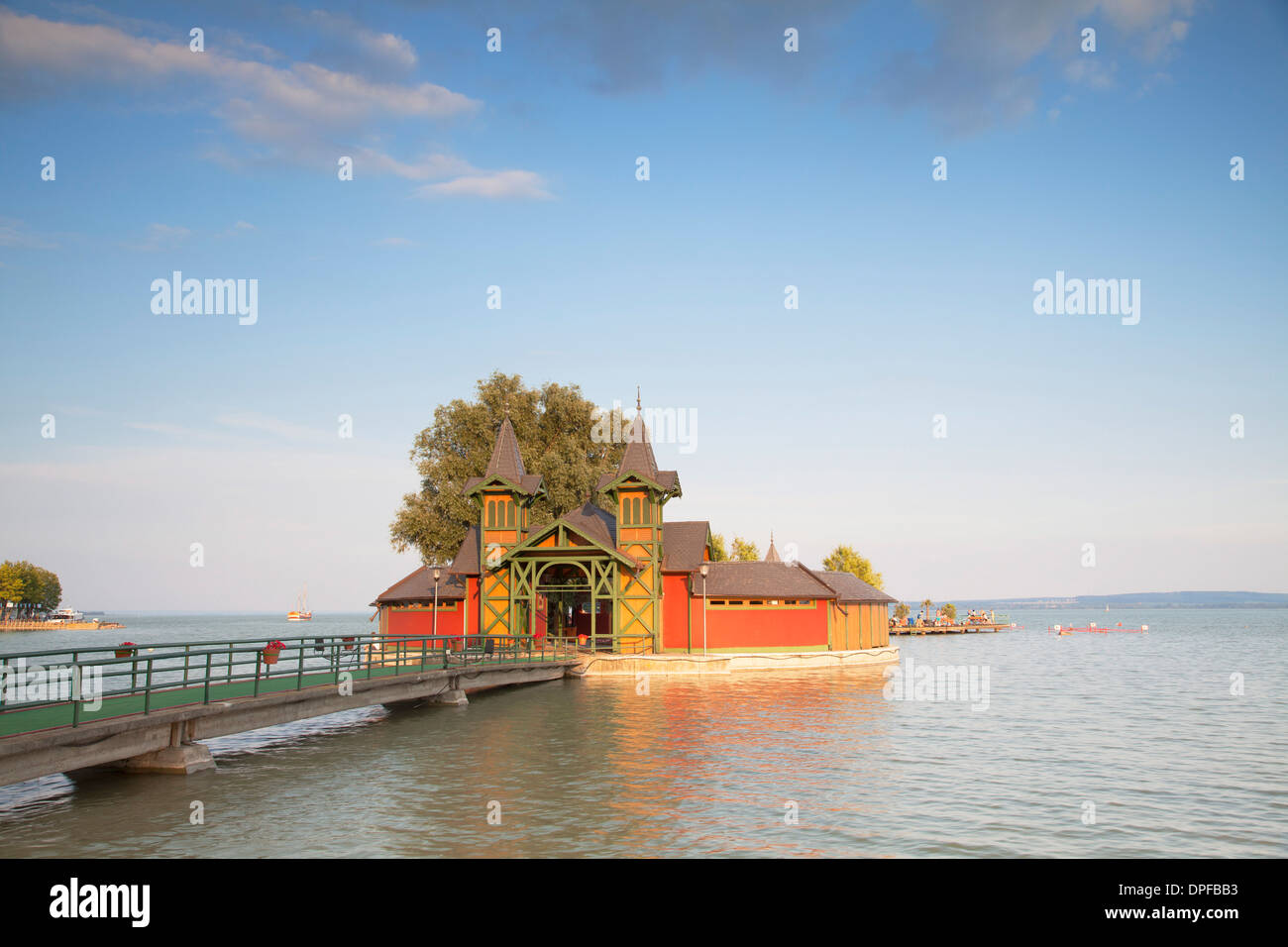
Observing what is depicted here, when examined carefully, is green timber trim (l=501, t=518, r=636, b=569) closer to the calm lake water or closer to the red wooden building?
the red wooden building

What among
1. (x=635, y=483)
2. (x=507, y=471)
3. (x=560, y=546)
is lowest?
(x=560, y=546)

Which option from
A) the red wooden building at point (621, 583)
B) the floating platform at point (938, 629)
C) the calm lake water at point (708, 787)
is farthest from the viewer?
the floating platform at point (938, 629)

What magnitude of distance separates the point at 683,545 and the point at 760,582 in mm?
4683

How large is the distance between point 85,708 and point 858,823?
14.4m

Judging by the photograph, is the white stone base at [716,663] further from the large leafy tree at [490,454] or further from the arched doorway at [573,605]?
the large leafy tree at [490,454]

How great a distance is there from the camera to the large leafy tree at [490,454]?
196ft

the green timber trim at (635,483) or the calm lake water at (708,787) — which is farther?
the green timber trim at (635,483)

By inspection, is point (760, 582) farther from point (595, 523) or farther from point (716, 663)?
point (595, 523)

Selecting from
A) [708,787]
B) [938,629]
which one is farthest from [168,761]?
[938,629]

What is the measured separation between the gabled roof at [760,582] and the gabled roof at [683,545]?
828mm

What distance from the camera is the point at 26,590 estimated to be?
467 ft

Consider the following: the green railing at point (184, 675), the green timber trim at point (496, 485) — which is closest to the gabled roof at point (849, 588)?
the green timber trim at point (496, 485)
